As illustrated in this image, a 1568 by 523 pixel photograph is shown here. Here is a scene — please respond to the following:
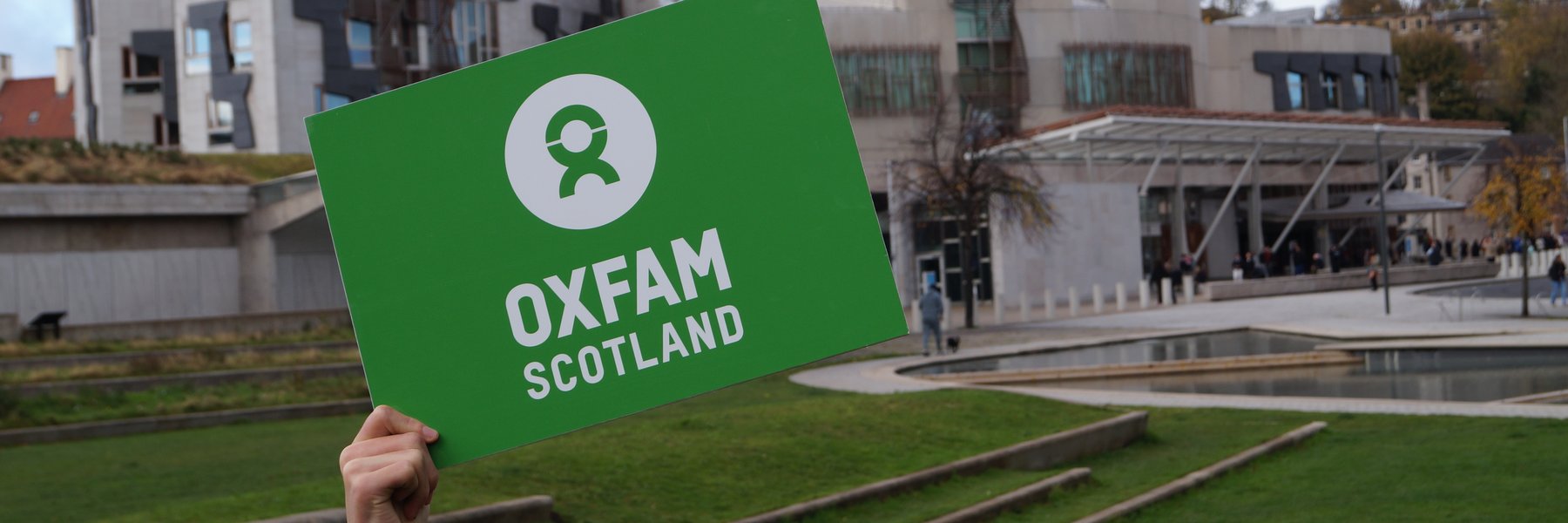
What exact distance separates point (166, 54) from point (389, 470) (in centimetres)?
6746

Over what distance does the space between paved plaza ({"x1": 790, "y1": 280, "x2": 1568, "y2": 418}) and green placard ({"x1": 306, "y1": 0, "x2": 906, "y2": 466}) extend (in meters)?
13.6

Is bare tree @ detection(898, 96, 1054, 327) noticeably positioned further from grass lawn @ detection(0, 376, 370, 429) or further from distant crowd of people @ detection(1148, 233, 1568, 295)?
grass lawn @ detection(0, 376, 370, 429)

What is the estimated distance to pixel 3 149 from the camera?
36781mm

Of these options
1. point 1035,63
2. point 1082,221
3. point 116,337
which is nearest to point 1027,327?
point 1082,221

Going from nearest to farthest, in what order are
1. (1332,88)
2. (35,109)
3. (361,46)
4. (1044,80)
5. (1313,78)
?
(361,46) < (1044,80) < (1313,78) < (1332,88) < (35,109)

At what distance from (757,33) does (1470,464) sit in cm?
1022

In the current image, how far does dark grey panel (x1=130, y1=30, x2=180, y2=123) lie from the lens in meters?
63.9

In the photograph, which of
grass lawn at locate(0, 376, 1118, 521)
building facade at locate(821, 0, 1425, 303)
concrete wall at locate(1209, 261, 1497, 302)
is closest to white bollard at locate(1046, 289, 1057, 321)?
concrete wall at locate(1209, 261, 1497, 302)

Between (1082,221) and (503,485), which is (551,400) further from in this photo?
(1082,221)

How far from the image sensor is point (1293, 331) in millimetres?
30031

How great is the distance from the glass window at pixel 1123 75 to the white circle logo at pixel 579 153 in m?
61.5

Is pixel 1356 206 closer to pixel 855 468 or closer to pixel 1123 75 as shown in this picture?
pixel 1123 75

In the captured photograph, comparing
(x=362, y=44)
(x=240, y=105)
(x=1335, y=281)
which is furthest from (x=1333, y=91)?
(x=240, y=105)

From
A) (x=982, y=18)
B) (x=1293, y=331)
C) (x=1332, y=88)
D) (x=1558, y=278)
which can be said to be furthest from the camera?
(x=1332, y=88)
